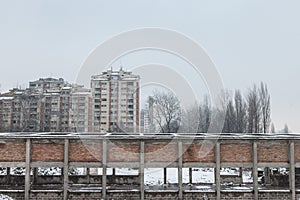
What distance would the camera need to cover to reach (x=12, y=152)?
1446 cm

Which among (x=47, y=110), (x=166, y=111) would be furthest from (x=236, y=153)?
(x=47, y=110)

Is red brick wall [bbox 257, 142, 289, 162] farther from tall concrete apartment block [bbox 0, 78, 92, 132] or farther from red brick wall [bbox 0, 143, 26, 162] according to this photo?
tall concrete apartment block [bbox 0, 78, 92, 132]

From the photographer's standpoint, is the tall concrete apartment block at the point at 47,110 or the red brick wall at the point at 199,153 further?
the tall concrete apartment block at the point at 47,110

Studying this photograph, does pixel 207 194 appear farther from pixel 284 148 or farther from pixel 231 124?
pixel 231 124

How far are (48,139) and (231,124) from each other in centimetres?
3317

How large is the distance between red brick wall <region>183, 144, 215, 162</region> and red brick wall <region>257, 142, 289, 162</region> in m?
2.05

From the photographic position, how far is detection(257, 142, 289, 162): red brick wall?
14805mm

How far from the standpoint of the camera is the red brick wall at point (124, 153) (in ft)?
47.8

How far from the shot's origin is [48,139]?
1443 centimetres

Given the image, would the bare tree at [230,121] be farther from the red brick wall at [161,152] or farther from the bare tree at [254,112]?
the red brick wall at [161,152]

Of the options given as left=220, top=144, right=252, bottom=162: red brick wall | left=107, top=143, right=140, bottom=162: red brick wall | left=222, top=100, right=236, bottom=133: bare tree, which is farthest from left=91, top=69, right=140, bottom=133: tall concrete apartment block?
left=220, top=144, right=252, bottom=162: red brick wall

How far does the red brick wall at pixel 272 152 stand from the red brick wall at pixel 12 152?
9.81 m

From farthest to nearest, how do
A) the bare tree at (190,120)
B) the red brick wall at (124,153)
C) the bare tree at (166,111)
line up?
the bare tree at (166,111) < the bare tree at (190,120) < the red brick wall at (124,153)

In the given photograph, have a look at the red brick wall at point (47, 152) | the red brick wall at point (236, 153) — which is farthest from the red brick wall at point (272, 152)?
the red brick wall at point (47, 152)
